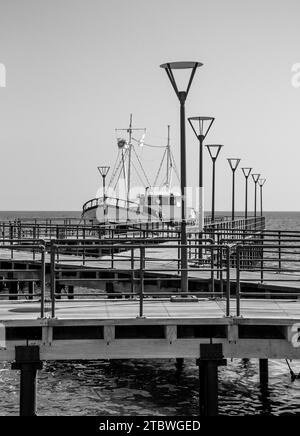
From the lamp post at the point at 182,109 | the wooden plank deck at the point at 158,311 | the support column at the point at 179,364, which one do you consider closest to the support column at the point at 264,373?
the support column at the point at 179,364

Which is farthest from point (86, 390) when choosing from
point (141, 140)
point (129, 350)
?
point (141, 140)

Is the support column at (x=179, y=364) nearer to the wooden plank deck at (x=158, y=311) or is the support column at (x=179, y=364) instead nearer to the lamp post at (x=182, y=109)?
the wooden plank deck at (x=158, y=311)

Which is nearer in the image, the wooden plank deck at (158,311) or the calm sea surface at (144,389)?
the wooden plank deck at (158,311)

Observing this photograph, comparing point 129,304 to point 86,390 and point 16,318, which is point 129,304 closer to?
point 16,318

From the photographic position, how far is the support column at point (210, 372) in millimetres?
12719

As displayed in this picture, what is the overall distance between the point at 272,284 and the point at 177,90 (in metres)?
5.64

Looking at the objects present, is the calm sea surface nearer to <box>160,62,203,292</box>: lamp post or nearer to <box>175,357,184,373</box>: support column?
<box>175,357,184,373</box>: support column

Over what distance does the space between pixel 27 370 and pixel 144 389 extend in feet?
22.4

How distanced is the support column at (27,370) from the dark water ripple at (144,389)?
4412 millimetres

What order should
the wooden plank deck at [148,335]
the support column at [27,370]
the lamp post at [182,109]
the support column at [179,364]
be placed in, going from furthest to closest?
the support column at [179,364] → the lamp post at [182,109] → the wooden plank deck at [148,335] → the support column at [27,370]

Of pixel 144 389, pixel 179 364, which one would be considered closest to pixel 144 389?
pixel 144 389

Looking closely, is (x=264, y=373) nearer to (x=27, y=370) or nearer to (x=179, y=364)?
(x=179, y=364)

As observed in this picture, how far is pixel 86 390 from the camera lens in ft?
62.3

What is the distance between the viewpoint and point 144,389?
1888cm
